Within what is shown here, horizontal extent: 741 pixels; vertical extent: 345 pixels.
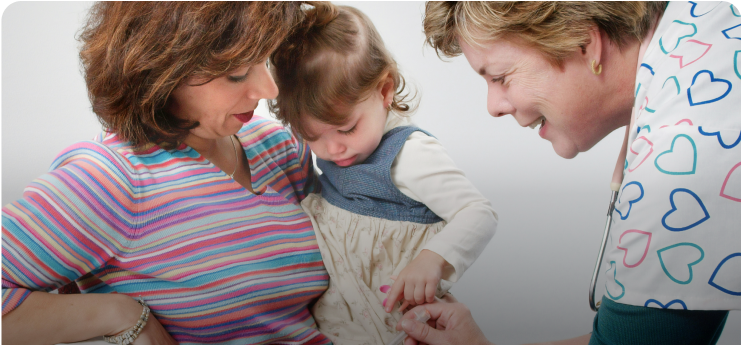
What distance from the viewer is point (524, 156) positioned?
3.13 ft

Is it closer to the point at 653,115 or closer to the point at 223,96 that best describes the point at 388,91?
the point at 223,96

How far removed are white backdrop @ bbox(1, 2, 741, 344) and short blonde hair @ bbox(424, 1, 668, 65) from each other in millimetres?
120

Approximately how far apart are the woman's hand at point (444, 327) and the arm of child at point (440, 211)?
0.09 ft

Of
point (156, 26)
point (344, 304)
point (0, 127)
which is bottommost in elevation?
point (344, 304)

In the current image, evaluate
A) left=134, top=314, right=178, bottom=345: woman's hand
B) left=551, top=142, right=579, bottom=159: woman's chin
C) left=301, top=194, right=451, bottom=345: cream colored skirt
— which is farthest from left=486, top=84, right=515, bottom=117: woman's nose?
left=134, top=314, right=178, bottom=345: woman's hand

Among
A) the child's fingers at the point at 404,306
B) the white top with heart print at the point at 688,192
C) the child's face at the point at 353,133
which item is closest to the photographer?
the white top with heart print at the point at 688,192

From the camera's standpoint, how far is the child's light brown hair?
80 centimetres

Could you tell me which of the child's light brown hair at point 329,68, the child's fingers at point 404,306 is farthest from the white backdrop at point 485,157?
the child's fingers at point 404,306

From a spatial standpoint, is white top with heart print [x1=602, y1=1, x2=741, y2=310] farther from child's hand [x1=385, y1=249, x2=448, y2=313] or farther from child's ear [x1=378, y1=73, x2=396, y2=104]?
child's ear [x1=378, y1=73, x2=396, y2=104]

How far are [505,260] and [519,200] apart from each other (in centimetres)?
11

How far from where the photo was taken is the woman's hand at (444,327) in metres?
0.77

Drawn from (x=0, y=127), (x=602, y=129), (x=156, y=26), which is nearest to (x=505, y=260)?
(x=602, y=129)

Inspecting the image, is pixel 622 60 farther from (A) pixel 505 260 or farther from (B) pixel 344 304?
(B) pixel 344 304

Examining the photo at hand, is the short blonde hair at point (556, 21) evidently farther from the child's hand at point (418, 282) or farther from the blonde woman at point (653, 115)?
the child's hand at point (418, 282)
